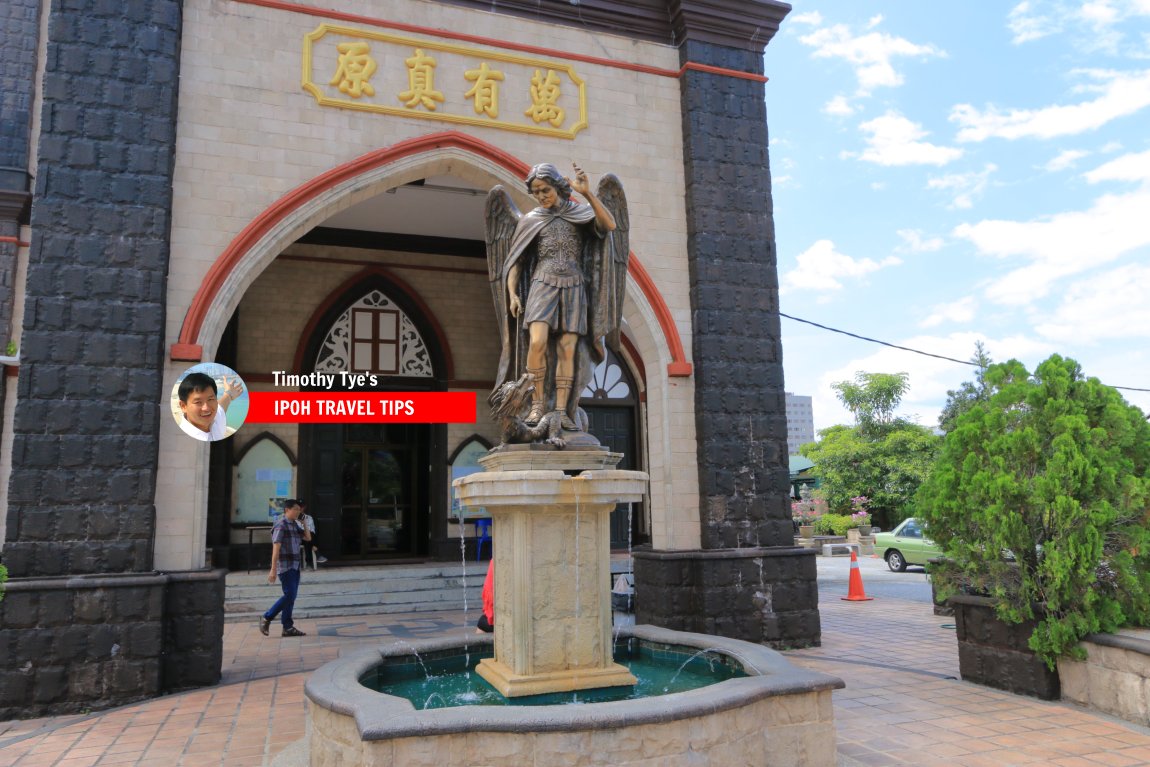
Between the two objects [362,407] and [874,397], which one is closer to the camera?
[362,407]

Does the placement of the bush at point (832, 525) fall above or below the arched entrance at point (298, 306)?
below

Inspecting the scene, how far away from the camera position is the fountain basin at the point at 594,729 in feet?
10.8

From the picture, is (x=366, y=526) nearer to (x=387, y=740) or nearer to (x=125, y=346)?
(x=125, y=346)

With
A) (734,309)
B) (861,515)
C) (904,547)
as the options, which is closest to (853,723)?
(734,309)

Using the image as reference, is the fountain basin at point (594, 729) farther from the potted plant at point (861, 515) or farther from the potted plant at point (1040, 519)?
the potted plant at point (861, 515)

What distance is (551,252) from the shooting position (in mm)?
4637

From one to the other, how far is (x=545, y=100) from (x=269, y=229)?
10.1ft

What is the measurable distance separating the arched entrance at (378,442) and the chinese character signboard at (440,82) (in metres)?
5.59

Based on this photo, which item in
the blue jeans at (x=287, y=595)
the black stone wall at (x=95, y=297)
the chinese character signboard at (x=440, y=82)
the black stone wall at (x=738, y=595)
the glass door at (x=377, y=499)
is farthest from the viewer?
the glass door at (x=377, y=499)

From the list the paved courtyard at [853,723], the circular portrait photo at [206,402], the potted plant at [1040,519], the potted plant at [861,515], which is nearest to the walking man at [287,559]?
the paved courtyard at [853,723]

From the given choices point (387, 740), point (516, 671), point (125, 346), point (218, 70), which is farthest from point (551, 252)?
point (218, 70)

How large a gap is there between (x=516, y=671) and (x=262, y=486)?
9.13 m

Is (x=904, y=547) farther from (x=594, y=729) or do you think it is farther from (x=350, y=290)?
(x=594, y=729)

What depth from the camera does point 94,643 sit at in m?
5.95
